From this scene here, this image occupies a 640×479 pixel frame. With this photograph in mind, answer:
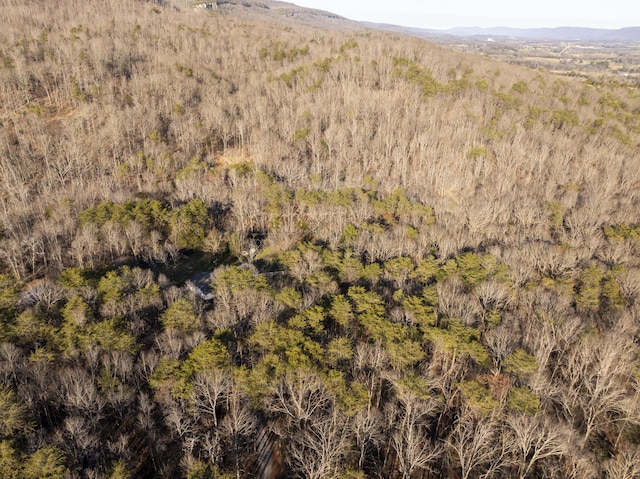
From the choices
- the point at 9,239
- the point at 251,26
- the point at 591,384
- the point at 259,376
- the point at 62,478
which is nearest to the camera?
the point at 62,478

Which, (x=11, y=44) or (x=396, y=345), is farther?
(x=11, y=44)

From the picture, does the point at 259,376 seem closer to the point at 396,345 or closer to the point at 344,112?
the point at 396,345

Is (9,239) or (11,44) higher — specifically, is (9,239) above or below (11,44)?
below

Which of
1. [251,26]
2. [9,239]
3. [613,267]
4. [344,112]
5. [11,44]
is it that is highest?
[251,26]

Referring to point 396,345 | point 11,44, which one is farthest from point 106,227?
point 11,44

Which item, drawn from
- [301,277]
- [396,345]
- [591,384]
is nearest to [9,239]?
[301,277]

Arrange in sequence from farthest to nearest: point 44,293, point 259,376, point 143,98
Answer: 1. point 143,98
2. point 44,293
3. point 259,376
